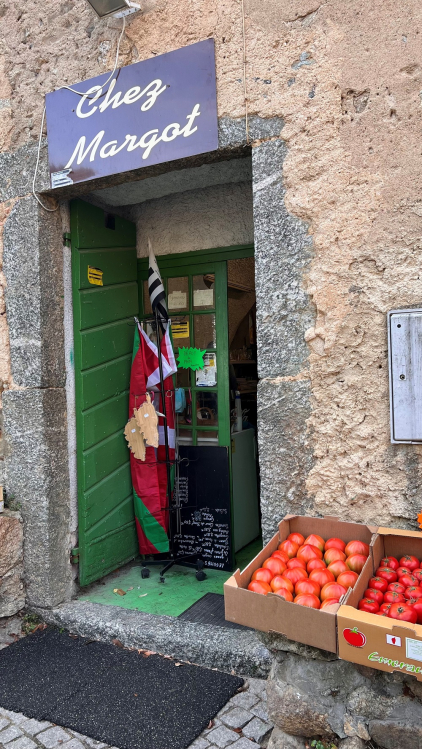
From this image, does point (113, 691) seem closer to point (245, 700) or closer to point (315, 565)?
point (245, 700)

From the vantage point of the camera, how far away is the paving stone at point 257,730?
2416mm

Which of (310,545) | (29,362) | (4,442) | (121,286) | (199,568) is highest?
(121,286)

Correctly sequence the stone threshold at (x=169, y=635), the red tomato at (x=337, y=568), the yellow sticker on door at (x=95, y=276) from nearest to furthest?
the red tomato at (x=337, y=568)
the stone threshold at (x=169, y=635)
the yellow sticker on door at (x=95, y=276)

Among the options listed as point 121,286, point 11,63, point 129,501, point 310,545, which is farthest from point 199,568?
point 11,63

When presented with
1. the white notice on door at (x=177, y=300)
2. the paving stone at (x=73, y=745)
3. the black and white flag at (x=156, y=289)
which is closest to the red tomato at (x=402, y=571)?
the paving stone at (x=73, y=745)

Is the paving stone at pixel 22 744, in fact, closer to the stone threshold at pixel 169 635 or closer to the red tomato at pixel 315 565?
the stone threshold at pixel 169 635

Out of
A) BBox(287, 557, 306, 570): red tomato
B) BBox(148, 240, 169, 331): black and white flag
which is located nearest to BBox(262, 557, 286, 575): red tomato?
BBox(287, 557, 306, 570): red tomato

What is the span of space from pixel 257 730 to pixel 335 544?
0.98m

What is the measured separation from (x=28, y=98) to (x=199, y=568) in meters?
3.48

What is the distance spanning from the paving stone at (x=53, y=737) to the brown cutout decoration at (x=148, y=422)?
6.22ft

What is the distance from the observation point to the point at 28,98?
3535mm

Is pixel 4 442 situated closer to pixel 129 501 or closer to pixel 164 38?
pixel 129 501

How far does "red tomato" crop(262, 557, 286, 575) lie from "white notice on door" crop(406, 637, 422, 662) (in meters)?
0.57

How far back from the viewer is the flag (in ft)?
13.5
